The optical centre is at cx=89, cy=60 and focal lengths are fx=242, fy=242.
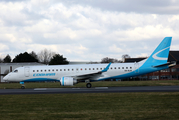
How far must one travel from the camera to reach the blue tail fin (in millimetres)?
32312

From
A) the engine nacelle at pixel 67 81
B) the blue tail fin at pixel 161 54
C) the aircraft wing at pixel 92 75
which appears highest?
the blue tail fin at pixel 161 54

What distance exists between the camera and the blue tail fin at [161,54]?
32.3 m

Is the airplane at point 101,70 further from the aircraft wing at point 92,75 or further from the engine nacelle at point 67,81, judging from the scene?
the engine nacelle at point 67,81

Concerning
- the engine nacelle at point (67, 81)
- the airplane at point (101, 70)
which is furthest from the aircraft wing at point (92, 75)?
the engine nacelle at point (67, 81)

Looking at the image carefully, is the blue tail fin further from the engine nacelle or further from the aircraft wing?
the engine nacelle

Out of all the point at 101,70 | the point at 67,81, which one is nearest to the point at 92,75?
the point at 101,70

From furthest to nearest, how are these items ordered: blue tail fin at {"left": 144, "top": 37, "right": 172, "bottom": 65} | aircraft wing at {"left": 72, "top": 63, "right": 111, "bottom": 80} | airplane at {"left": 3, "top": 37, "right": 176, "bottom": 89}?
blue tail fin at {"left": 144, "top": 37, "right": 172, "bottom": 65}, airplane at {"left": 3, "top": 37, "right": 176, "bottom": 89}, aircraft wing at {"left": 72, "top": 63, "right": 111, "bottom": 80}

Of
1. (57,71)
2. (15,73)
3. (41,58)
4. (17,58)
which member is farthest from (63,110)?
(41,58)

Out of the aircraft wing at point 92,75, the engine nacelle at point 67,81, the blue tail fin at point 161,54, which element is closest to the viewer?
the engine nacelle at point 67,81

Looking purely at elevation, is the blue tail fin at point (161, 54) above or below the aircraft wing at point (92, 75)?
above

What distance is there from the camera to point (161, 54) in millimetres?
32406

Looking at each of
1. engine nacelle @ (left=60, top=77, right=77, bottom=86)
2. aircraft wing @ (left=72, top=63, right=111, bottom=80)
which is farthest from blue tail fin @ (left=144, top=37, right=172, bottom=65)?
engine nacelle @ (left=60, top=77, right=77, bottom=86)

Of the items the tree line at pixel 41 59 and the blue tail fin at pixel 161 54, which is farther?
the tree line at pixel 41 59

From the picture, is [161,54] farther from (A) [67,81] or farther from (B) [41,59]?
(B) [41,59]
